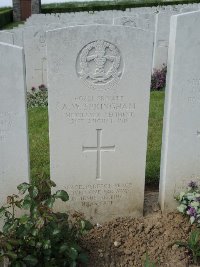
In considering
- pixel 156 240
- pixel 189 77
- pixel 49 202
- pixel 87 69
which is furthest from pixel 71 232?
pixel 189 77

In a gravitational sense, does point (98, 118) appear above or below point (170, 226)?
above

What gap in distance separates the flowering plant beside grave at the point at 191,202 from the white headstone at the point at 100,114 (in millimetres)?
392

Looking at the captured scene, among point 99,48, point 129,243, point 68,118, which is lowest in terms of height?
point 129,243

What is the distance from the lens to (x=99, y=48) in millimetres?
3268

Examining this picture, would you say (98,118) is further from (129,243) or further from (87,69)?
(129,243)

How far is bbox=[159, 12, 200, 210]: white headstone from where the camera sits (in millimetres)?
3332

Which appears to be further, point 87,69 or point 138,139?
point 138,139

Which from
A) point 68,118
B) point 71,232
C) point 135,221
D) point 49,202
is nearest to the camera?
Answer: point 49,202

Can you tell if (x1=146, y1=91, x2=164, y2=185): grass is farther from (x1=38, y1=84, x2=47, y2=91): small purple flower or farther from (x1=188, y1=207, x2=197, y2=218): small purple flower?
(x1=38, y1=84, x2=47, y2=91): small purple flower

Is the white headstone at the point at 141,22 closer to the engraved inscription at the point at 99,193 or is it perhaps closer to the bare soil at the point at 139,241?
the engraved inscription at the point at 99,193

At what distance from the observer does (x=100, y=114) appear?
136 inches

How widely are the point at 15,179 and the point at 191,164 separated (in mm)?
1680

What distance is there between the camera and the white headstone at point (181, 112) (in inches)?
131

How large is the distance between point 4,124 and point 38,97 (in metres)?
4.86
